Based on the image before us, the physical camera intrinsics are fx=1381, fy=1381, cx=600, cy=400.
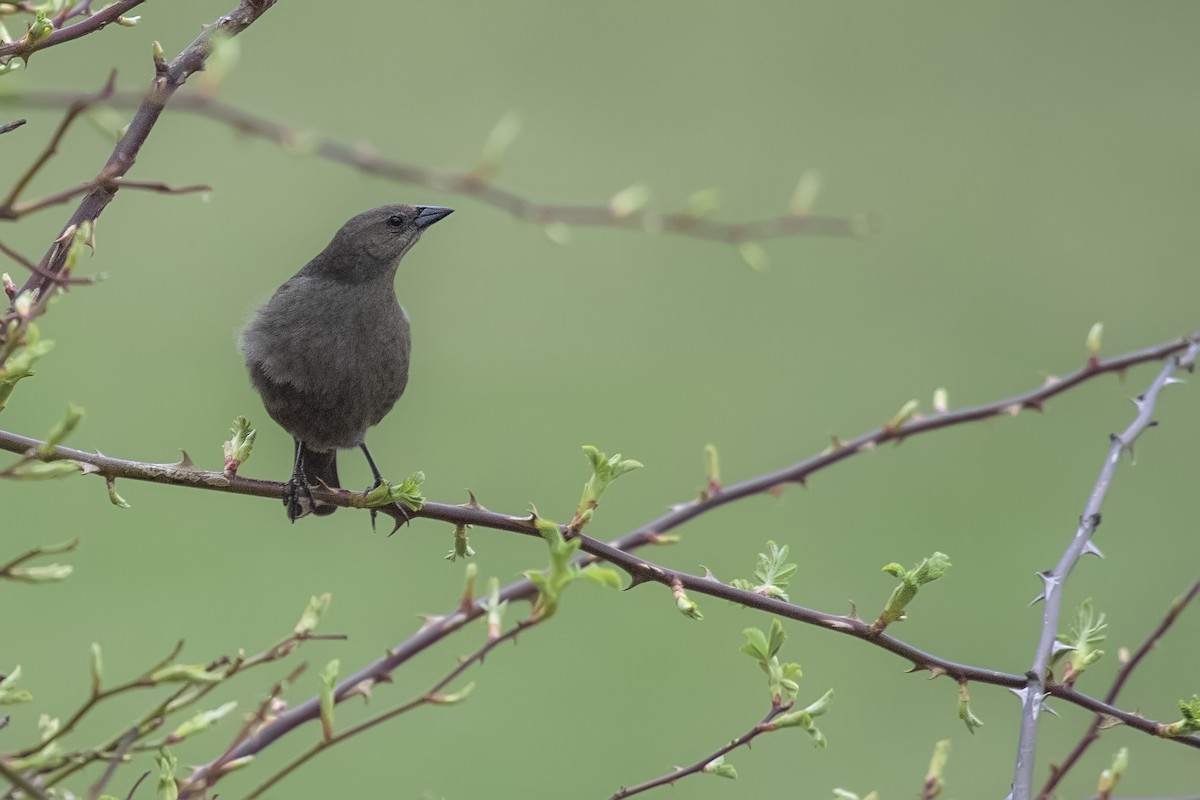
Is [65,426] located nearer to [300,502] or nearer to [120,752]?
[120,752]

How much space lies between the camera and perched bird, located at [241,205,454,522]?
7.39 ft

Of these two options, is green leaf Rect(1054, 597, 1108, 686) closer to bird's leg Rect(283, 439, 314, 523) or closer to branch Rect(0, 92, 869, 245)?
branch Rect(0, 92, 869, 245)

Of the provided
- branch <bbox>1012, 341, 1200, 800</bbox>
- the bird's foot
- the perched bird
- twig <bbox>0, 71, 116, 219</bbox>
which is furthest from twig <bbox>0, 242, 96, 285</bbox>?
the perched bird

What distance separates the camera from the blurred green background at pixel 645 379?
14.4ft

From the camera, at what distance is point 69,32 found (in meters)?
1.24

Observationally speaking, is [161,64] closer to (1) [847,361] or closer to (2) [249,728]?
(2) [249,728]

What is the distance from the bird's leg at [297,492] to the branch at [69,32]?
1.54 ft

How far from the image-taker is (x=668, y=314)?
6055mm

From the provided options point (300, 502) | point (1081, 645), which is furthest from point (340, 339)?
point (1081, 645)

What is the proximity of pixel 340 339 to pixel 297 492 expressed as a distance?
2.47 feet


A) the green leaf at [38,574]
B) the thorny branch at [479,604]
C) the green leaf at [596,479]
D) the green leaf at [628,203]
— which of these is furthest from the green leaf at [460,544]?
the green leaf at [38,574]

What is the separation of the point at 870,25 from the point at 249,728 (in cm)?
681

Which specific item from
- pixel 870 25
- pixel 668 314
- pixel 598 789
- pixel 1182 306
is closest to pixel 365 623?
pixel 598 789

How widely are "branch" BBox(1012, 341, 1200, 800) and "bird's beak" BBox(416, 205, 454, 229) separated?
121cm
